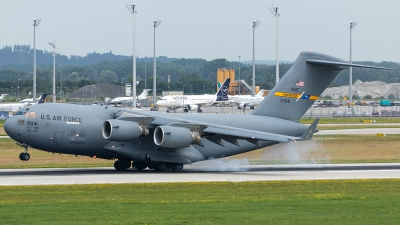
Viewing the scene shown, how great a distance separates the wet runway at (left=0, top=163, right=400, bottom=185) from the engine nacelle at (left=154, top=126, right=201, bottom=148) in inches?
49.1

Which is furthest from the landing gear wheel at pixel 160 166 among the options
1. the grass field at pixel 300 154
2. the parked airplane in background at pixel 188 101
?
the parked airplane in background at pixel 188 101

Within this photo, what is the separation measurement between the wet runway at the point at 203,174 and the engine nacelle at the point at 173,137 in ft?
4.09

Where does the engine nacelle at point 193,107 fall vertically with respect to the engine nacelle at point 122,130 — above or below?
below

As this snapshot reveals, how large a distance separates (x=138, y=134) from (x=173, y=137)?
144cm

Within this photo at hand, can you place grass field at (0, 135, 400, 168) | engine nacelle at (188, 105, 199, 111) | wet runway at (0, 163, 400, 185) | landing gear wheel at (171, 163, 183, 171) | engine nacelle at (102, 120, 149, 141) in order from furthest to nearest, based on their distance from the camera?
1. engine nacelle at (188, 105, 199, 111)
2. grass field at (0, 135, 400, 168)
3. landing gear wheel at (171, 163, 183, 171)
4. engine nacelle at (102, 120, 149, 141)
5. wet runway at (0, 163, 400, 185)

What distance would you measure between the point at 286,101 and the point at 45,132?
1127cm

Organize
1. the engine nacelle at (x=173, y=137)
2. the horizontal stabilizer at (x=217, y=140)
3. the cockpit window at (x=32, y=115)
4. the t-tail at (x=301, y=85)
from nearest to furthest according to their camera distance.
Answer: the engine nacelle at (x=173, y=137) < the cockpit window at (x=32, y=115) < the horizontal stabilizer at (x=217, y=140) < the t-tail at (x=301, y=85)

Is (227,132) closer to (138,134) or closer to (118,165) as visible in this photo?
(138,134)

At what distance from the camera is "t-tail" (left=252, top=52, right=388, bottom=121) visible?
33.3 meters

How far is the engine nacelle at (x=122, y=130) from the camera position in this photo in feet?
95.4

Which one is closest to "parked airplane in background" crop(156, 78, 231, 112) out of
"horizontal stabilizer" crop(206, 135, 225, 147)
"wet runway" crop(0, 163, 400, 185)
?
"wet runway" crop(0, 163, 400, 185)

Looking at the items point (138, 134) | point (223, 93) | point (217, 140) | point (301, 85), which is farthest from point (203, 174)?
point (223, 93)

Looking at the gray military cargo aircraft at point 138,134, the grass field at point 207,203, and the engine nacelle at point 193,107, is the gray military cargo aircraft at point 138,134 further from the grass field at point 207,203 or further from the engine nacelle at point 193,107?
the engine nacelle at point 193,107

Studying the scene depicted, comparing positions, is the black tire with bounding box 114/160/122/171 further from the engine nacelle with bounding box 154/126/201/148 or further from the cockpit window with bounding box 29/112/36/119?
the cockpit window with bounding box 29/112/36/119
